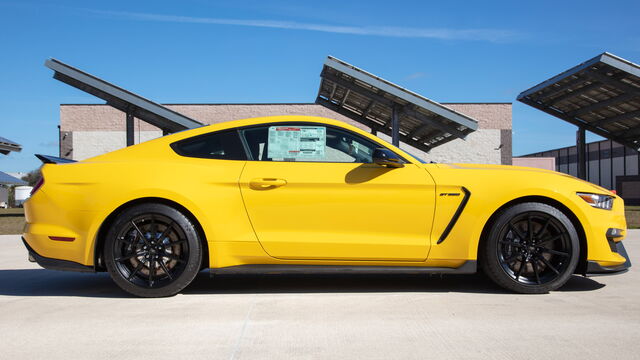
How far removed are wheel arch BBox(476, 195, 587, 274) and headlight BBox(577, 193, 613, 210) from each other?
168 mm

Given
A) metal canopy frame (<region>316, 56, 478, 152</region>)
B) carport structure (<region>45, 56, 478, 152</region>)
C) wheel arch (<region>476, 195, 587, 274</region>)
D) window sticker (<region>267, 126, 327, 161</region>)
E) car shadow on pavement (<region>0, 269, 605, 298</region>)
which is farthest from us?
carport structure (<region>45, 56, 478, 152</region>)

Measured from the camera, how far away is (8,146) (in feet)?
67.1

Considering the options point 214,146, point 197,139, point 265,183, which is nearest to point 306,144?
point 265,183

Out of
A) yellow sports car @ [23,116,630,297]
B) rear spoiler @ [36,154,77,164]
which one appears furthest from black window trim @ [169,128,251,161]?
rear spoiler @ [36,154,77,164]

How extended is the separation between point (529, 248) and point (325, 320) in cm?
177

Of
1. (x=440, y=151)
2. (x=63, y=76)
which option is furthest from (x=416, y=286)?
(x=440, y=151)

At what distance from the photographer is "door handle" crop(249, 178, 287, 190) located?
4281 millimetres

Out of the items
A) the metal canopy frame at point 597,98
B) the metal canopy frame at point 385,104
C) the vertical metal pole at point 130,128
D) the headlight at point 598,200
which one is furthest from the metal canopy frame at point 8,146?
the headlight at point 598,200

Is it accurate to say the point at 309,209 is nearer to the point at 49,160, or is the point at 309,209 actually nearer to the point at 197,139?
the point at 197,139

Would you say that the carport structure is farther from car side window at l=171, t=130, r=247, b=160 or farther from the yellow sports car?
the yellow sports car

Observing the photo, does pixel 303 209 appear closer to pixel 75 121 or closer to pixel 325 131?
pixel 325 131

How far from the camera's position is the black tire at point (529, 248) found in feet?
14.1

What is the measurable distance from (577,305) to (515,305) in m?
0.45

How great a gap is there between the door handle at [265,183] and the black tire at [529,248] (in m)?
1.64
